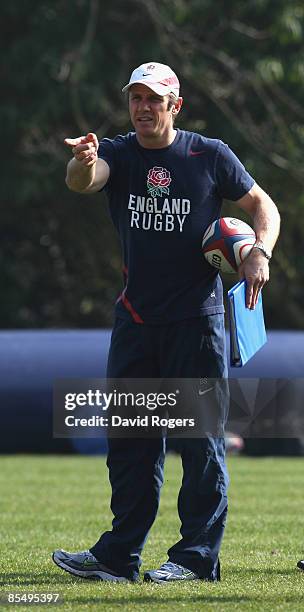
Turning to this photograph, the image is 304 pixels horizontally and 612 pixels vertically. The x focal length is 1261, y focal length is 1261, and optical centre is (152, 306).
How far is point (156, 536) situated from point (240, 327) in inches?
105

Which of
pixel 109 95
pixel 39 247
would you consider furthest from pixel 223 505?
pixel 39 247

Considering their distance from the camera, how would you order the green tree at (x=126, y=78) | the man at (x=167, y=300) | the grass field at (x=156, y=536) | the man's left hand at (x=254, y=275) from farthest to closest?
the green tree at (x=126, y=78), the man at (x=167, y=300), the man's left hand at (x=254, y=275), the grass field at (x=156, y=536)

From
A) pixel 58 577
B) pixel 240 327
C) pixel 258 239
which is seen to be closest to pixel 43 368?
pixel 58 577

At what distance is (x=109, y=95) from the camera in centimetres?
2019

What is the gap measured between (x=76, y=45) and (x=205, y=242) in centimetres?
1398

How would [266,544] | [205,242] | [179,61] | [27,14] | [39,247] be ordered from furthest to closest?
[39,247]
[27,14]
[179,61]
[266,544]
[205,242]

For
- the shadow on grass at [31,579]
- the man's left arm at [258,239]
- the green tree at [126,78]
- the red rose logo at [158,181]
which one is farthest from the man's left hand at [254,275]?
the green tree at [126,78]

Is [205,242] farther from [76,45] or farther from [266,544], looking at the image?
[76,45]

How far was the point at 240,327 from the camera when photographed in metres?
5.30

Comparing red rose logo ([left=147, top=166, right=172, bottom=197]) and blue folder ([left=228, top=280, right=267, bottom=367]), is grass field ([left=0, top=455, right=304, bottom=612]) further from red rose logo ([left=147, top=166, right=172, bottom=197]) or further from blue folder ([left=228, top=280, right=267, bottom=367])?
red rose logo ([left=147, top=166, right=172, bottom=197])

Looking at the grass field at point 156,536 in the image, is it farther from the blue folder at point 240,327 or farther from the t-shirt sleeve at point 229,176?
the t-shirt sleeve at point 229,176

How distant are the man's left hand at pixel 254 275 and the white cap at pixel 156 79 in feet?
2.69

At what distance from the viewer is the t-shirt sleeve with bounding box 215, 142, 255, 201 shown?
563 centimetres

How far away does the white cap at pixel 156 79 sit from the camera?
5457 mm
